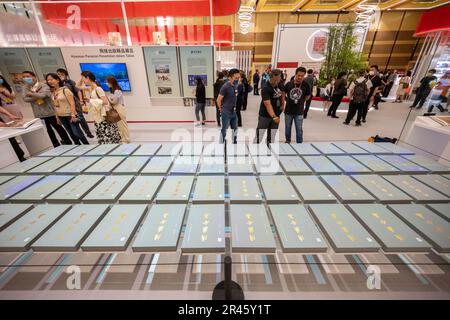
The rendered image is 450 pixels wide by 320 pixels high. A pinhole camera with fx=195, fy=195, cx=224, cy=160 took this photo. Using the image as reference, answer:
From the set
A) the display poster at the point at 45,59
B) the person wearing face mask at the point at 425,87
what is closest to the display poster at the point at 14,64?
the display poster at the point at 45,59

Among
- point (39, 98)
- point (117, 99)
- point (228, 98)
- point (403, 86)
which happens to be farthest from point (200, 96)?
point (403, 86)

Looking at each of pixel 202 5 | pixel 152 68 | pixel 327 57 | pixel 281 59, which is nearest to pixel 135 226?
pixel 152 68

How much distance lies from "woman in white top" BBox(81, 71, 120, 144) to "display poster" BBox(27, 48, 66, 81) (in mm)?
2677

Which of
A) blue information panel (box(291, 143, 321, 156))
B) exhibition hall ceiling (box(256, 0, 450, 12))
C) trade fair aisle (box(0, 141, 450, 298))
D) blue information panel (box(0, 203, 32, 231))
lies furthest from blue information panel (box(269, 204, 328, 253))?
exhibition hall ceiling (box(256, 0, 450, 12))

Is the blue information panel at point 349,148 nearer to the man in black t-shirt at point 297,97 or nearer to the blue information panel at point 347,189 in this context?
the blue information panel at point 347,189

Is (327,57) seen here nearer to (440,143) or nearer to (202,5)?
(202,5)

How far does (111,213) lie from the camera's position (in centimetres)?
119

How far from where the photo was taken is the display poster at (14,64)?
16.0 ft

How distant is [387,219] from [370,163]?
81cm

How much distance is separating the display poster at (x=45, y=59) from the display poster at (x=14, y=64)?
176 millimetres

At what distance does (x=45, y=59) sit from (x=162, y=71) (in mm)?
2914
